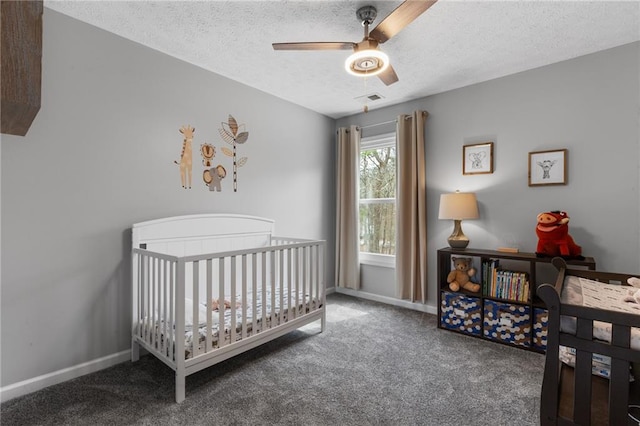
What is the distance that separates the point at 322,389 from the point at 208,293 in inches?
36.3

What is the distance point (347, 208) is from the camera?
4.04m

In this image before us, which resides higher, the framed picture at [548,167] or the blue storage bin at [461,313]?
the framed picture at [548,167]

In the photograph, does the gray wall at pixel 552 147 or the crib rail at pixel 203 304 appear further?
the gray wall at pixel 552 147

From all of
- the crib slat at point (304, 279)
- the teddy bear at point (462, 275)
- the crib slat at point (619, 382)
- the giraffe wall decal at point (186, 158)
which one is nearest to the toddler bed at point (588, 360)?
the crib slat at point (619, 382)

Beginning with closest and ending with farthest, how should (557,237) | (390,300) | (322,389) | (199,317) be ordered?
(322,389), (199,317), (557,237), (390,300)

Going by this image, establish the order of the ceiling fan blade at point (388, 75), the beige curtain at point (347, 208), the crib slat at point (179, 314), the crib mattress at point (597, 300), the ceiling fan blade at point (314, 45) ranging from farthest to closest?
the beige curtain at point (347, 208) < the ceiling fan blade at point (388, 75) < the ceiling fan blade at point (314, 45) < the crib slat at point (179, 314) < the crib mattress at point (597, 300)

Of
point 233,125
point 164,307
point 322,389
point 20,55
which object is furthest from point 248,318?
point 20,55

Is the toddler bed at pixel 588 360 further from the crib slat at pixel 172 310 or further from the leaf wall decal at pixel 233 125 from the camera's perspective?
the leaf wall decal at pixel 233 125

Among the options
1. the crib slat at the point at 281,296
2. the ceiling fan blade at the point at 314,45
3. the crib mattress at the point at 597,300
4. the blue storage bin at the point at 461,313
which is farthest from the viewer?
the blue storage bin at the point at 461,313

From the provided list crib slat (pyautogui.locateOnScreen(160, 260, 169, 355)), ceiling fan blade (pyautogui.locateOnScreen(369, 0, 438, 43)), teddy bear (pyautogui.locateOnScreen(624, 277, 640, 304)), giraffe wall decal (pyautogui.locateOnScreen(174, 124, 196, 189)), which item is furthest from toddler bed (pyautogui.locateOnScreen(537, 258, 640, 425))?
giraffe wall decal (pyautogui.locateOnScreen(174, 124, 196, 189))

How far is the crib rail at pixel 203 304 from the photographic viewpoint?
6.31 feet

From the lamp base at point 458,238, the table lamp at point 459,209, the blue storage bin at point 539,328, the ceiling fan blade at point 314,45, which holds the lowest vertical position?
the blue storage bin at point 539,328

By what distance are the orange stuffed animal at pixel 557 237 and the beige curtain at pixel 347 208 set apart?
195cm

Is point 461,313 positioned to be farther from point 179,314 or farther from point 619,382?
point 179,314
